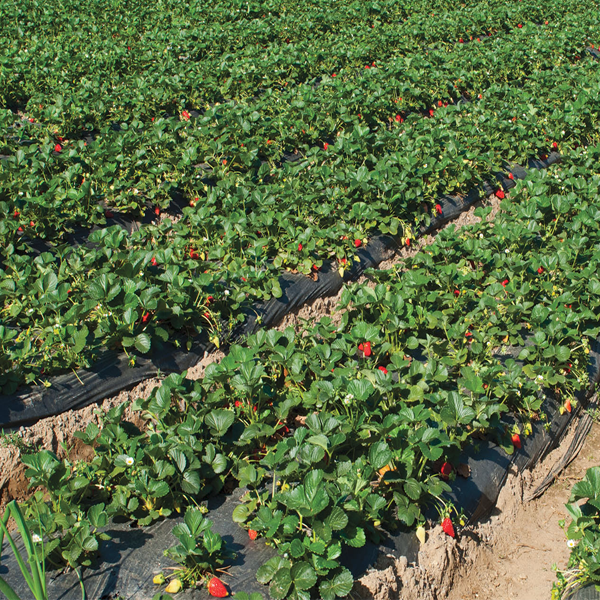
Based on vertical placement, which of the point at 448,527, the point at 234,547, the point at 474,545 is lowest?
the point at 474,545

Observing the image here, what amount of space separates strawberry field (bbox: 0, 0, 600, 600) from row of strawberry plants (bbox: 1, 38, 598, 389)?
2cm

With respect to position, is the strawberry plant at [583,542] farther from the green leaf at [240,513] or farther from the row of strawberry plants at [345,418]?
the green leaf at [240,513]

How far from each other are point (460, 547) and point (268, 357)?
132 cm

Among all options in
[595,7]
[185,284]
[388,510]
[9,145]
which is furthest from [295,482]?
[595,7]

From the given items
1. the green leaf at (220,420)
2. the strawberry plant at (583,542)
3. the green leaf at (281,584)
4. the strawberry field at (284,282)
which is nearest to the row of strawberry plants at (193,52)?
the strawberry field at (284,282)

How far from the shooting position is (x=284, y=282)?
4.09 metres

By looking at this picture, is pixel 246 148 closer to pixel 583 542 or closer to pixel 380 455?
pixel 380 455

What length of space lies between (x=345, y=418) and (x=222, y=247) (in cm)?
186

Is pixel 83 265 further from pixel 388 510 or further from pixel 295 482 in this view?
pixel 388 510

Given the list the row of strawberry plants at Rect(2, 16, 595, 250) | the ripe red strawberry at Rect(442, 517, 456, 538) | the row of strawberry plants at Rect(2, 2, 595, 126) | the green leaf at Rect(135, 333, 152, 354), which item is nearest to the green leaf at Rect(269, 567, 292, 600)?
the ripe red strawberry at Rect(442, 517, 456, 538)

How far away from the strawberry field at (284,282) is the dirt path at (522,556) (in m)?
0.29

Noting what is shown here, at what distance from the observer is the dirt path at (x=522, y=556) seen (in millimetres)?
2643

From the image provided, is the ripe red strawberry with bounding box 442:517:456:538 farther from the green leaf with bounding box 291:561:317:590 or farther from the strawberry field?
the green leaf with bounding box 291:561:317:590

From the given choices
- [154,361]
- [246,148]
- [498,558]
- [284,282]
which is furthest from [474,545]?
[246,148]
